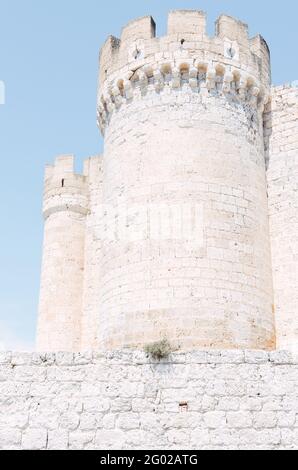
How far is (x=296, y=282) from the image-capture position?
11.3m

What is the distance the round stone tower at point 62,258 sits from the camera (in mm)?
13672

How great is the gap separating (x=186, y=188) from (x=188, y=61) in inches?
104

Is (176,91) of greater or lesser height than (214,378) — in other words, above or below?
above

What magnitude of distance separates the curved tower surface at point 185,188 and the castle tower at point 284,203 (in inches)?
8.9

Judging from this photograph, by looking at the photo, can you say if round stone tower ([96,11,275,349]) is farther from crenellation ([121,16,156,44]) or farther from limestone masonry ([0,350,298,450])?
limestone masonry ([0,350,298,450])

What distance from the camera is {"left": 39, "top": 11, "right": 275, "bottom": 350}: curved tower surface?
10.1m

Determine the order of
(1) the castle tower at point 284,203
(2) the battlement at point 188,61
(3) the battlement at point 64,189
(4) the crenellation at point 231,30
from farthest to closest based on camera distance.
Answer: (3) the battlement at point 64,189, (4) the crenellation at point 231,30, (2) the battlement at point 188,61, (1) the castle tower at point 284,203

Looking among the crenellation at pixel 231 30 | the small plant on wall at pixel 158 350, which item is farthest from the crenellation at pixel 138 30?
the small plant on wall at pixel 158 350

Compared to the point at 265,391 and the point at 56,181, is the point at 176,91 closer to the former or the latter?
the point at 56,181

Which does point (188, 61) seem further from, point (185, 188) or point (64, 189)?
point (64, 189)

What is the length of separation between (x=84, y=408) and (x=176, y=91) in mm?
7049

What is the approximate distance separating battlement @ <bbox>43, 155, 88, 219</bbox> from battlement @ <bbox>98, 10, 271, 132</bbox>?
3026 mm

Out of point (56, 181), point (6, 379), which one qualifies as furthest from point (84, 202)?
point (6, 379)

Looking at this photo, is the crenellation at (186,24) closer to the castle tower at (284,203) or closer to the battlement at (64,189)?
the castle tower at (284,203)
